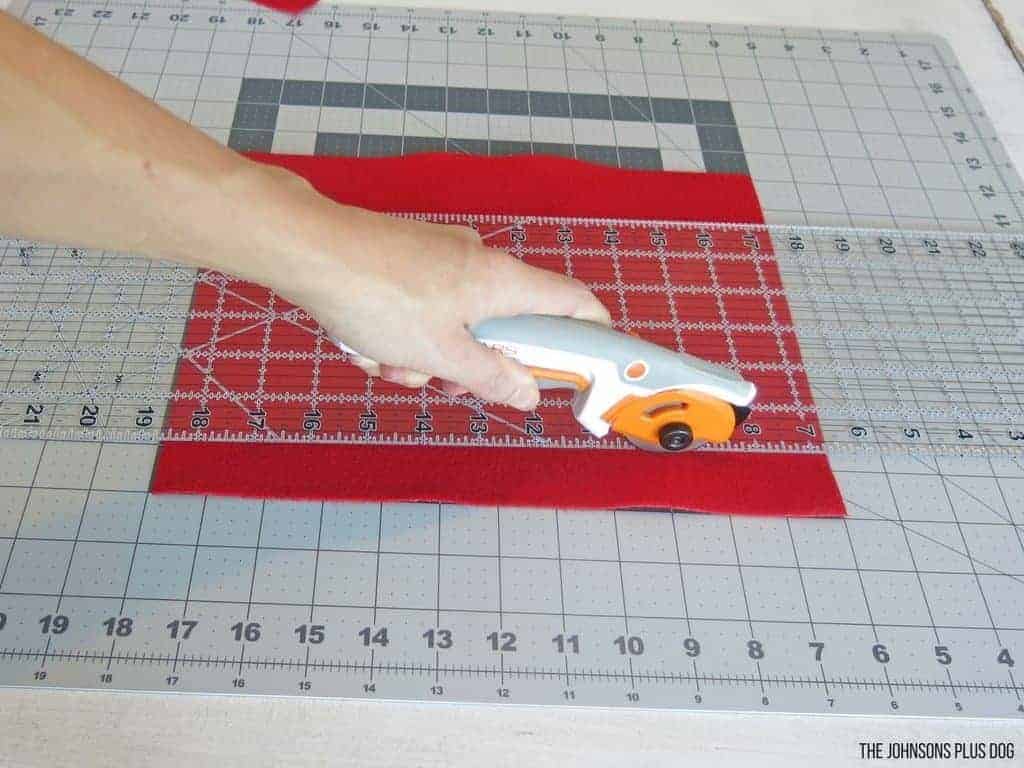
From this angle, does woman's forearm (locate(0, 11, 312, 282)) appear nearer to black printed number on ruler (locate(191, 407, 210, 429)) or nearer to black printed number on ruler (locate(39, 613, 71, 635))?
black printed number on ruler (locate(191, 407, 210, 429))

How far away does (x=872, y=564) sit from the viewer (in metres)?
1.58

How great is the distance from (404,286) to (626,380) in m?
0.46

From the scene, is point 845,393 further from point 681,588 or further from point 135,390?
point 135,390

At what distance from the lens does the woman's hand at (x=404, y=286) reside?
3.60ft

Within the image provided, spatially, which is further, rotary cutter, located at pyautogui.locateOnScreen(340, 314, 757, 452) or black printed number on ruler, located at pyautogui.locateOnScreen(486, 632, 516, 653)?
black printed number on ruler, located at pyautogui.locateOnScreen(486, 632, 516, 653)

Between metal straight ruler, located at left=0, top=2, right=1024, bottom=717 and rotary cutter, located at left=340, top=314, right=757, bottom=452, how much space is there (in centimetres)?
19

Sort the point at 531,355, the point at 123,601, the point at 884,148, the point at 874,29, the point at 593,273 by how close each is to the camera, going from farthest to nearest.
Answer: the point at 874,29, the point at 884,148, the point at 593,273, the point at 123,601, the point at 531,355

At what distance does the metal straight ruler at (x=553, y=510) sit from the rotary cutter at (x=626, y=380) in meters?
0.19

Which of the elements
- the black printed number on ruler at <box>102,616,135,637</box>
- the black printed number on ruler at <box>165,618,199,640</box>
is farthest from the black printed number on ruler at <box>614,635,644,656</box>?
the black printed number on ruler at <box>102,616,135,637</box>

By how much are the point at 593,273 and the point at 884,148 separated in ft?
3.30

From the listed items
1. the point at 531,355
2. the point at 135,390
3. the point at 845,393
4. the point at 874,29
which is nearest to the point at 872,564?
the point at 845,393

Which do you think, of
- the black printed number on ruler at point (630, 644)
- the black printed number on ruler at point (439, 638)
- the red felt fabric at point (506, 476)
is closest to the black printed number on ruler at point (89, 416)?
the red felt fabric at point (506, 476)

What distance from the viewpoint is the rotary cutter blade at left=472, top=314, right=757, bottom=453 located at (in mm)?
1332

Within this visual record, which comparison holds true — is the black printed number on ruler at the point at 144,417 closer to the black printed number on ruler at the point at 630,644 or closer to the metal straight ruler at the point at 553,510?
the metal straight ruler at the point at 553,510
